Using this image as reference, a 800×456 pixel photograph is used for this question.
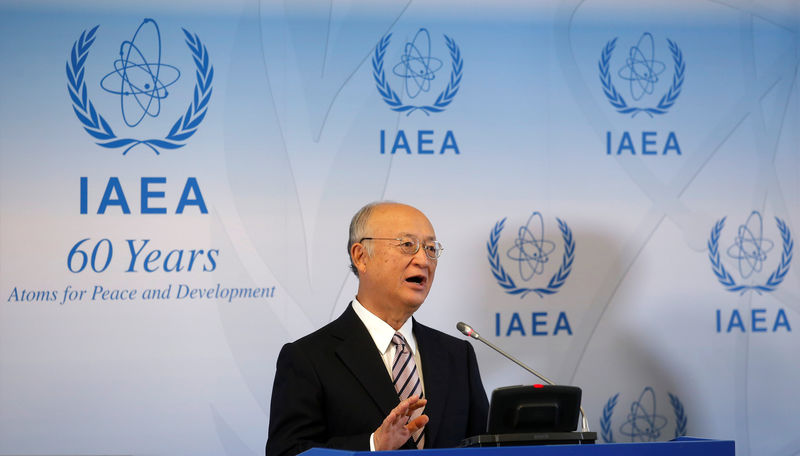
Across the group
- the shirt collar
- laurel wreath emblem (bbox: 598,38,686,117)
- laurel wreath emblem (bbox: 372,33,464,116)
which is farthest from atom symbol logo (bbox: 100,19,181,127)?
laurel wreath emblem (bbox: 598,38,686,117)

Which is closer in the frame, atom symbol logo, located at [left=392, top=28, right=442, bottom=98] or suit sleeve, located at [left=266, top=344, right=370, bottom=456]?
suit sleeve, located at [left=266, top=344, right=370, bottom=456]

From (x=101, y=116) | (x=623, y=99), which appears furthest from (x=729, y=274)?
(x=101, y=116)

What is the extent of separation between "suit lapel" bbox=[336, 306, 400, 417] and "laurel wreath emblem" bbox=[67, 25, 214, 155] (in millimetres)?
1500

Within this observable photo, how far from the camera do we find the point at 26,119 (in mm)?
4180

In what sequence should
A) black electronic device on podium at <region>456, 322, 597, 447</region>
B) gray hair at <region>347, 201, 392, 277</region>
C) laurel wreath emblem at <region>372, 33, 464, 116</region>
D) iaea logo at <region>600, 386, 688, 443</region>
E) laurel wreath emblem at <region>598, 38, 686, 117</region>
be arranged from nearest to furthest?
1. black electronic device on podium at <region>456, 322, 597, 447</region>
2. gray hair at <region>347, 201, 392, 277</region>
3. laurel wreath emblem at <region>372, 33, 464, 116</region>
4. iaea logo at <region>600, 386, 688, 443</region>
5. laurel wreath emblem at <region>598, 38, 686, 117</region>

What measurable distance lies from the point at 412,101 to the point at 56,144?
1742mm

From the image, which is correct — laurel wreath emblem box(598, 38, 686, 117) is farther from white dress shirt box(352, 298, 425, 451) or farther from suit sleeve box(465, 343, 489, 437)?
white dress shirt box(352, 298, 425, 451)

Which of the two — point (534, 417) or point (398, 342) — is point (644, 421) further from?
point (534, 417)

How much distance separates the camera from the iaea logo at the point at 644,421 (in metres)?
4.58

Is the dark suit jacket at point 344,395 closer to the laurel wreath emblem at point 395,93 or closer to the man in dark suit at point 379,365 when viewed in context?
the man in dark suit at point 379,365

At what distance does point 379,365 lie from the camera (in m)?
3.23

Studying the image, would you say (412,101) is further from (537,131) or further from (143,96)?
(143,96)

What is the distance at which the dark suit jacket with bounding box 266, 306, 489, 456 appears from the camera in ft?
10.1

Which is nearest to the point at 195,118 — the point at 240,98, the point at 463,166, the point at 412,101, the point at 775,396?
the point at 240,98
